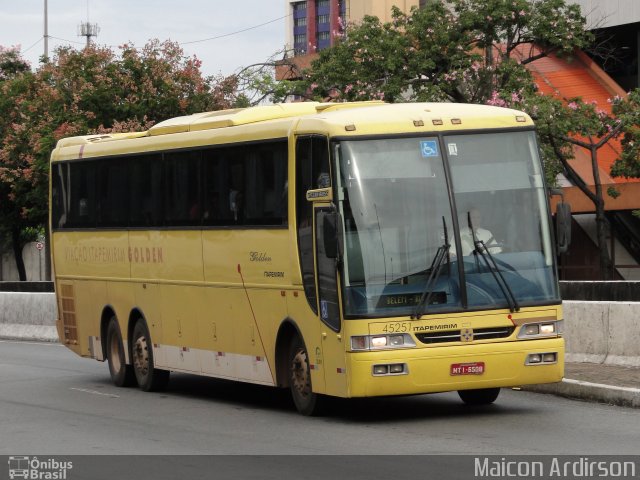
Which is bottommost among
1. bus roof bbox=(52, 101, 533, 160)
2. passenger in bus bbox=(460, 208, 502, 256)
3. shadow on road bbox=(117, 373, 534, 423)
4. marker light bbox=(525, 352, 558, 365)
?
shadow on road bbox=(117, 373, 534, 423)

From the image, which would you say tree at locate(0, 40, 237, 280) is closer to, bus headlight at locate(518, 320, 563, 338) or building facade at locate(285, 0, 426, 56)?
bus headlight at locate(518, 320, 563, 338)

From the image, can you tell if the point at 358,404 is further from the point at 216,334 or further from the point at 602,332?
the point at 602,332

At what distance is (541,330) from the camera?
1404 centimetres

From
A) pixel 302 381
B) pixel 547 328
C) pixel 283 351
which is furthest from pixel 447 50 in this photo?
pixel 547 328

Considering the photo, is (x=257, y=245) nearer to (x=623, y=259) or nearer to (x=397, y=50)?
(x=397, y=50)

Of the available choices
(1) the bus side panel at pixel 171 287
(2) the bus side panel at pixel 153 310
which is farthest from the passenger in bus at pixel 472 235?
(2) the bus side panel at pixel 153 310

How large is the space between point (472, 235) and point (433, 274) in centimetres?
59

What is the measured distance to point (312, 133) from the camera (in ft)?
46.8

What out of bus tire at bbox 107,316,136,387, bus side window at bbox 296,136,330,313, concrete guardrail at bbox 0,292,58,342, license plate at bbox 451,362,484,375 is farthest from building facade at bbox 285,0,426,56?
license plate at bbox 451,362,484,375

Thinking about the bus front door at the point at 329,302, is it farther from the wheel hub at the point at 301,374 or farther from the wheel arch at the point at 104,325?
the wheel arch at the point at 104,325

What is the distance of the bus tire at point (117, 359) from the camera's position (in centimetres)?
1942

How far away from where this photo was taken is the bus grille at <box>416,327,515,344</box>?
44.7ft

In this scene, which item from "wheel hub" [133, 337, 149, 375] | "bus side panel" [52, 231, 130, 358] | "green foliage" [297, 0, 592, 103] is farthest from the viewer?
"green foliage" [297, 0, 592, 103]

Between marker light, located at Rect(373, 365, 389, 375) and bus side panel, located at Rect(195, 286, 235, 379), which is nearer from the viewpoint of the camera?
marker light, located at Rect(373, 365, 389, 375)
